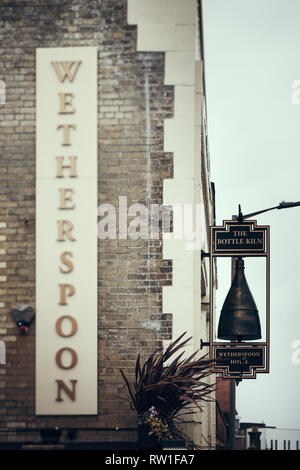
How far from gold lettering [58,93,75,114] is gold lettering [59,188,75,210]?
0.96 meters

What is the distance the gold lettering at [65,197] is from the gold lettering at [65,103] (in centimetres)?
96

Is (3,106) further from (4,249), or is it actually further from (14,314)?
(14,314)

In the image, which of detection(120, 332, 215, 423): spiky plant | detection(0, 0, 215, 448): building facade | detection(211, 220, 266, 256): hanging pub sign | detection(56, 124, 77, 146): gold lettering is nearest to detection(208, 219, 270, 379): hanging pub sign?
detection(211, 220, 266, 256): hanging pub sign

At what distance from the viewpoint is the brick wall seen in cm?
1165

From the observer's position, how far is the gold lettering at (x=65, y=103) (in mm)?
11945

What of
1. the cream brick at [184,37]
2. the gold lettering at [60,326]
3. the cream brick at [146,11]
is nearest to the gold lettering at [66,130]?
the cream brick at [146,11]

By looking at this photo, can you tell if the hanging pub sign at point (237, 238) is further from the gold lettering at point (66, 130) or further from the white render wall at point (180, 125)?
the gold lettering at point (66, 130)

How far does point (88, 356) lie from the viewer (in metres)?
11.6

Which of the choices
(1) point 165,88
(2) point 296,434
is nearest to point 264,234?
(1) point 165,88

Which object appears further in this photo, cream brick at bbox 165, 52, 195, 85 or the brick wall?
cream brick at bbox 165, 52, 195, 85

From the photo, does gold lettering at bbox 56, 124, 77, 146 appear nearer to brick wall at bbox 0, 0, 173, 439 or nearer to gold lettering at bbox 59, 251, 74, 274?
brick wall at bbox 0, 0, 173, 439

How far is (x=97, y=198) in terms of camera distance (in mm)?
11828

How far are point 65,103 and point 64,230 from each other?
156cm
